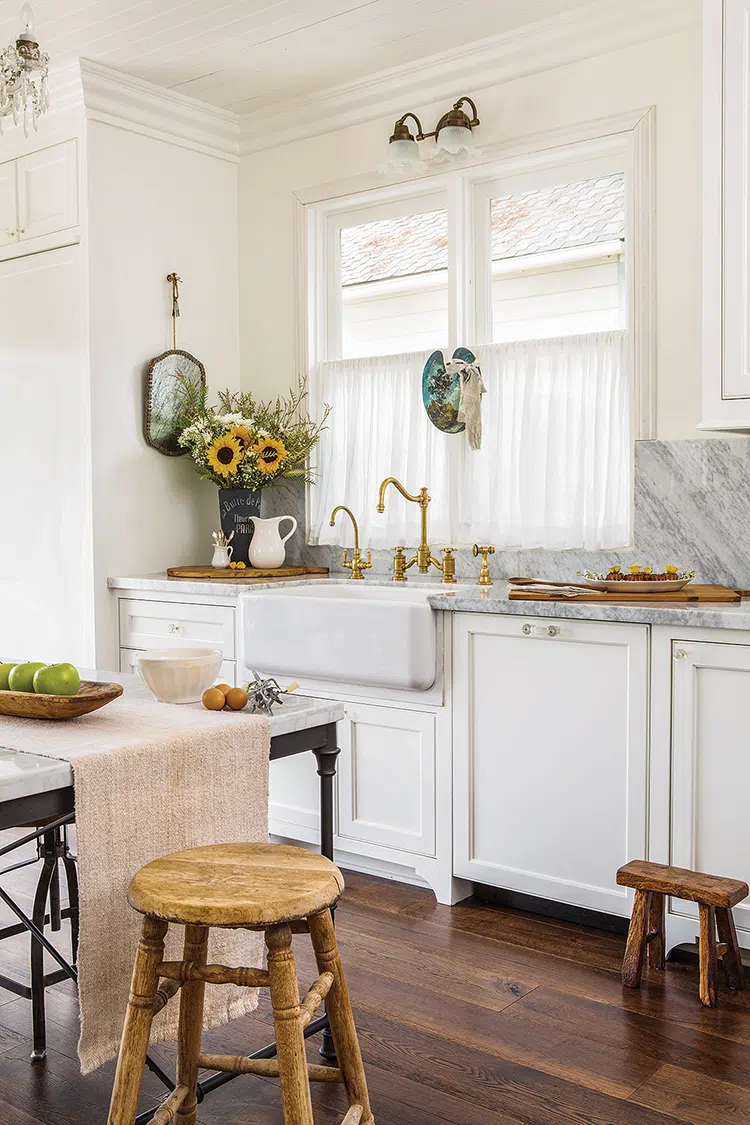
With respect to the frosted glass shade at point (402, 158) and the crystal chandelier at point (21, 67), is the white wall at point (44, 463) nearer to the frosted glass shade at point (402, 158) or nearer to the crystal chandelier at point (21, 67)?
the frosted glass shade at point (402, 158)

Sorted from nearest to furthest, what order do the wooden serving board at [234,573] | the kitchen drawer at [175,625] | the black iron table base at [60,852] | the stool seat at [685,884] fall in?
the black iron table base at [60,852], the stool seat at [685,884], the kitchen drawer at [175,625], the wooden serving board at [234,573]

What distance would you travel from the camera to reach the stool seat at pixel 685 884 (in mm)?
2461

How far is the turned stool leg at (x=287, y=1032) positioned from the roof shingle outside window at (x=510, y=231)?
272 cm

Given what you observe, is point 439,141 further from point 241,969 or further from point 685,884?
point 241,969

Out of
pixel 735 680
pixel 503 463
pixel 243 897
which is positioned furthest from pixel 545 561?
pixel 243 897

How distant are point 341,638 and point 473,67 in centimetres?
201

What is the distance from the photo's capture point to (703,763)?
8.75ft

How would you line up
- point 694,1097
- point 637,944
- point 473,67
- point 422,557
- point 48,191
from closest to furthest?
point 694,1097
point 637,944
point 473,67
point 422,557
point 48,191

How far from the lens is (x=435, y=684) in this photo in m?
3.15

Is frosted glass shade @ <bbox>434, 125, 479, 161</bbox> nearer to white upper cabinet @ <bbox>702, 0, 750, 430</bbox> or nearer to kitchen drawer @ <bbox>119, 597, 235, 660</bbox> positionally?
white upper cabinet @ <bbox>702, 0, 750, 430</bbox>

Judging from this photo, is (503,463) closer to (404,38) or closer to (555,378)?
(555,378)

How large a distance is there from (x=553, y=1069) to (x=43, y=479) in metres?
2.88

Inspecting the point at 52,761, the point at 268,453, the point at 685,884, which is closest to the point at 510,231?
the point at 268,453

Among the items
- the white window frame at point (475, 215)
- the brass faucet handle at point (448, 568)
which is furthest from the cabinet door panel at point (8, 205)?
the brass faucet handle at point (448, 568)
